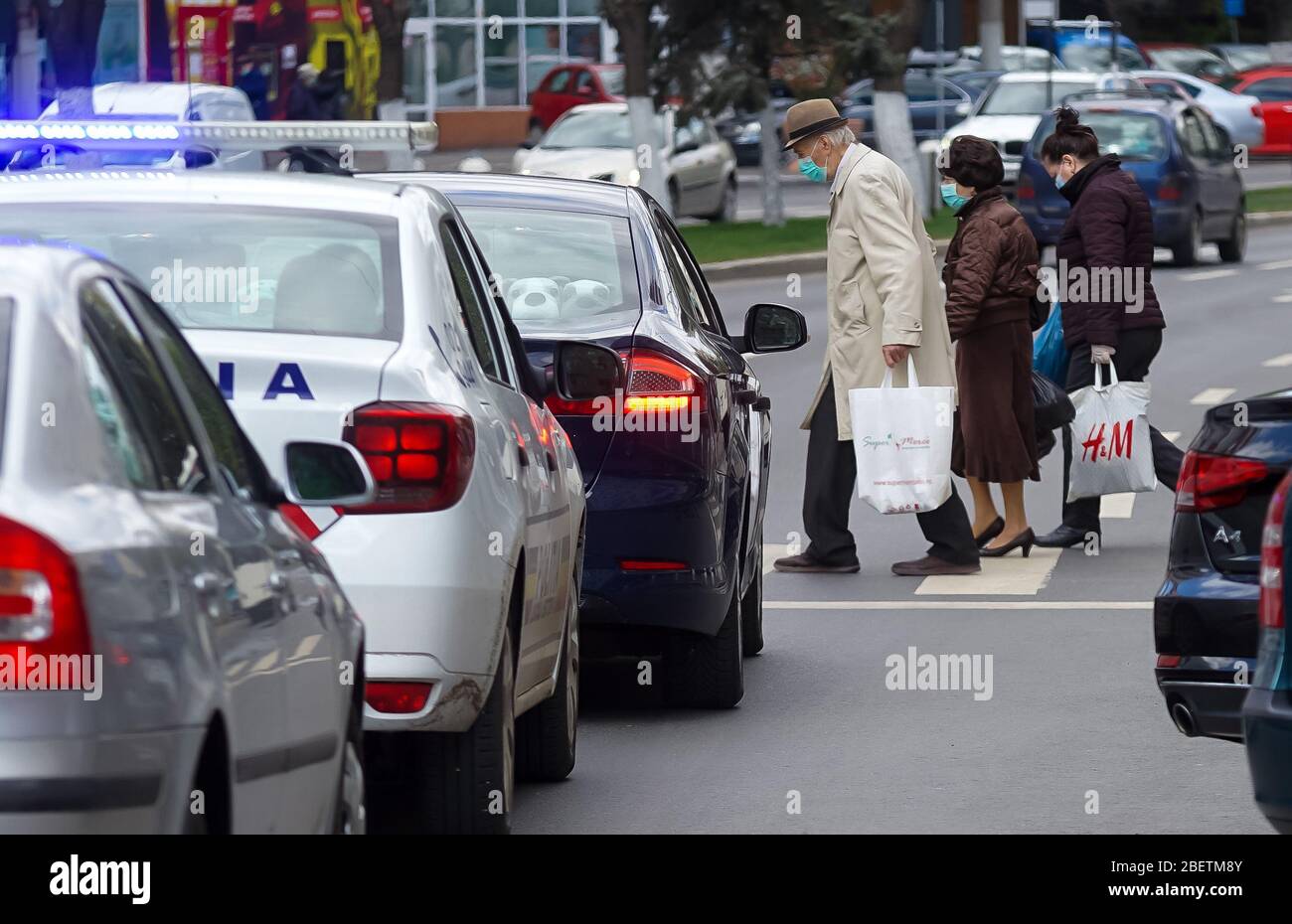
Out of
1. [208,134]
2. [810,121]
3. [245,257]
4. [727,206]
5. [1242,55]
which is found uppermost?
[208,134]

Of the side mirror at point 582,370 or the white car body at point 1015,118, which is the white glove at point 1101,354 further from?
the white car body at point 1015,118

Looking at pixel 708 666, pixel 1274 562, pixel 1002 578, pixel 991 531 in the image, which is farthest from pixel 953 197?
pixel 1274 562

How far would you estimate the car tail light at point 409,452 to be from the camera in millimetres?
5742

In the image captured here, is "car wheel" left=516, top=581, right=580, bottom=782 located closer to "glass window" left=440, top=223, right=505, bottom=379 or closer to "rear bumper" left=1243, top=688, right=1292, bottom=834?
"glass window" left=440, top=223, right=505, bottom=379

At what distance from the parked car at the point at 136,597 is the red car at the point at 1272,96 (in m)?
46.3

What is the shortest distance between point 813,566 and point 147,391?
7.94m

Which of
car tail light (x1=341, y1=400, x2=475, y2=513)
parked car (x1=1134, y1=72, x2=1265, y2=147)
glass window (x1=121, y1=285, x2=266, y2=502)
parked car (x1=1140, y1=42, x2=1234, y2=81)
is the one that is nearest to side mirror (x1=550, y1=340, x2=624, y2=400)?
car tail light (x1=341, y1=400, x2=475, y2=513)

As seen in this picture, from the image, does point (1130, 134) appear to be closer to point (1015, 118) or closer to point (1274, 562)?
point (1015, 118)

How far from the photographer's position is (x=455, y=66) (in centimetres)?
5334

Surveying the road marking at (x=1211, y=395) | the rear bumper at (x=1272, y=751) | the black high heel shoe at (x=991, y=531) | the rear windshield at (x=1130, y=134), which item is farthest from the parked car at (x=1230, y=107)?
the rear bumper at (x=1272, y=751)
